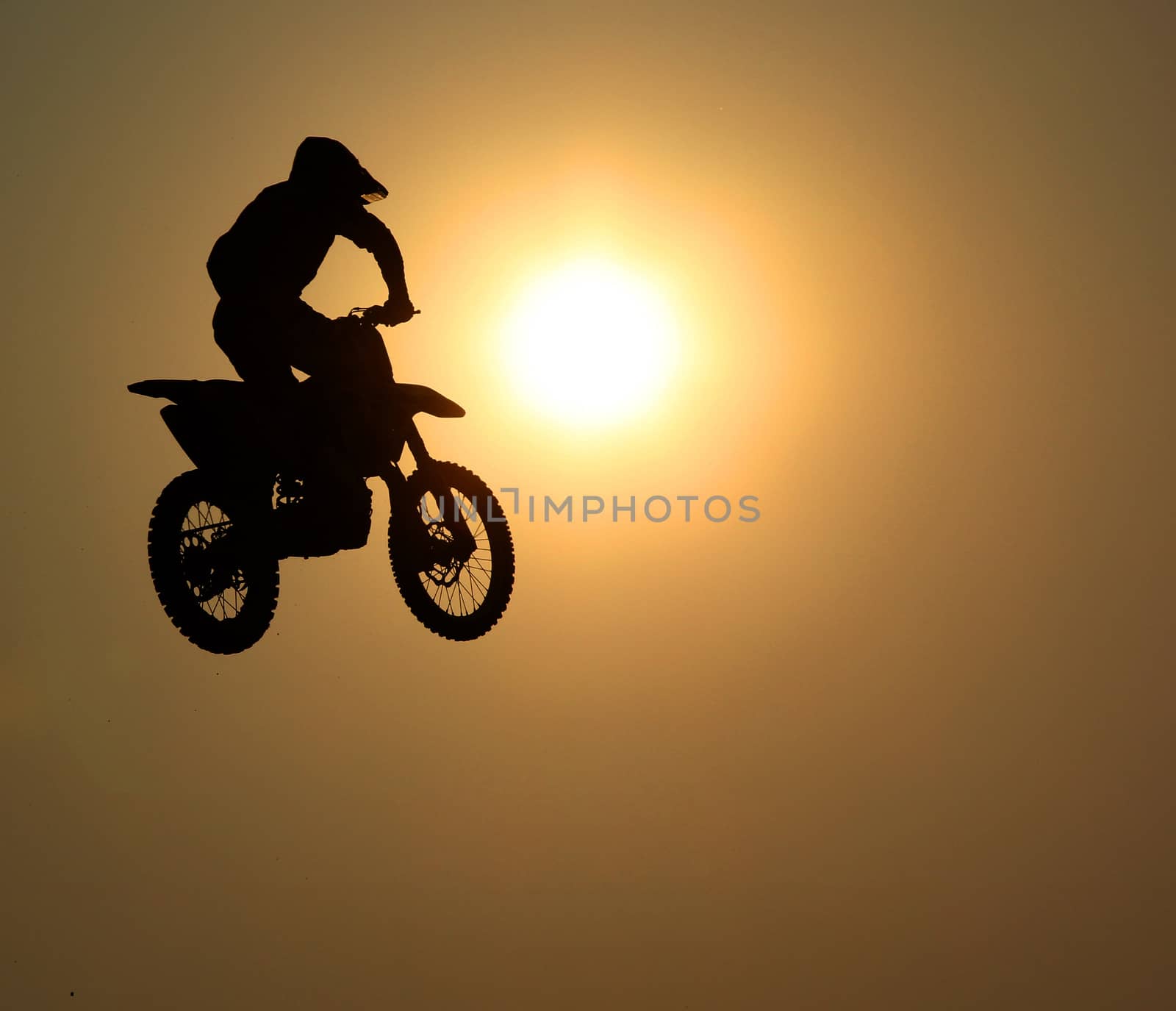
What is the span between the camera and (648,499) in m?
9.27

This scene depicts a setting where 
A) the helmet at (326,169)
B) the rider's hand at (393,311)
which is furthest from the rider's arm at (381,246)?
the helmet at (326,169)

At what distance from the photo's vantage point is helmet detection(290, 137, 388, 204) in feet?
21.8

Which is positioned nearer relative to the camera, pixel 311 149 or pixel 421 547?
pixel 311 149

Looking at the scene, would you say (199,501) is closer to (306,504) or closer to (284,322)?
(306,504)

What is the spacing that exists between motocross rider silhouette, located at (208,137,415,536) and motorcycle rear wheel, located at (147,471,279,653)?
51cm

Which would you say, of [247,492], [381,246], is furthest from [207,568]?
[381,246]

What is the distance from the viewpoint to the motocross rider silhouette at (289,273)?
6.59 metres

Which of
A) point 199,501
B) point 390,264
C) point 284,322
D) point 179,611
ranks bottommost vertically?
point 179,611

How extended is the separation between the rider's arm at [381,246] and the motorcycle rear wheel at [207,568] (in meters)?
1.56

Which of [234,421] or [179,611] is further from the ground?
[234,421]

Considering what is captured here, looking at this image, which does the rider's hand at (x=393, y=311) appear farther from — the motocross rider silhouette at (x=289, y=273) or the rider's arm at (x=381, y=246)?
the motocross rider silhouette at (x=289, y=273)

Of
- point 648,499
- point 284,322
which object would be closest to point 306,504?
point 284,322

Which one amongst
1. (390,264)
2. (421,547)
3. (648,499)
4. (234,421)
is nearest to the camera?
(234,421)

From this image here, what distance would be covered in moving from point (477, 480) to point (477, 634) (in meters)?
1.01
